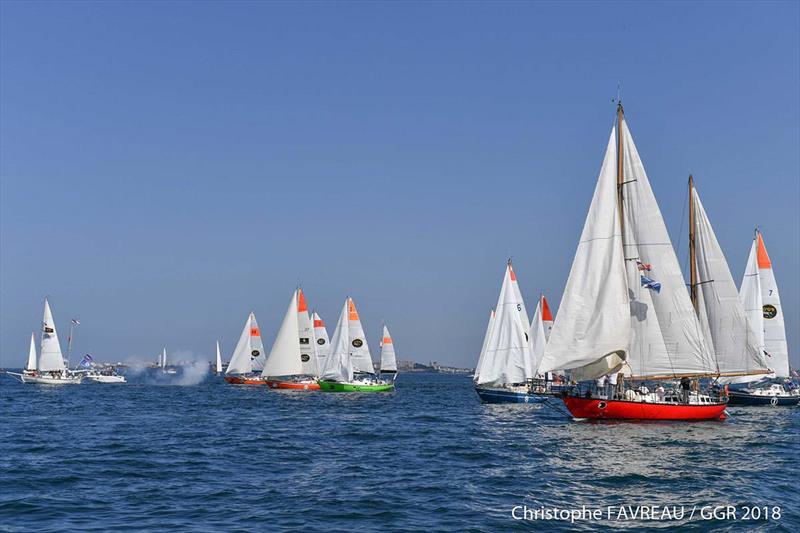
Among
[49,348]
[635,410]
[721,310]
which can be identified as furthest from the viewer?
[49,348]

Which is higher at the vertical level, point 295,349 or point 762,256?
point 762,256

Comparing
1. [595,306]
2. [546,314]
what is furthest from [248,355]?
[595,306]

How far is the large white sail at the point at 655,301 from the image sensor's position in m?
46.5

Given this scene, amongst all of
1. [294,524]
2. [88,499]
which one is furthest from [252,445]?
[294,524]

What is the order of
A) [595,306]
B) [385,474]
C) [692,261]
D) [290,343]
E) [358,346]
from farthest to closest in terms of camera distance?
1. [290,343]
2. [358,346]
3. [692,261]
4. [595,306]
5. [385,474]

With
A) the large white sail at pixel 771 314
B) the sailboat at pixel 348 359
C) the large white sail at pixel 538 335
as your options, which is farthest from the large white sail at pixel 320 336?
the large white sail at pixel 771 314

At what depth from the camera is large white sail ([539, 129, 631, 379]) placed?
4534cm

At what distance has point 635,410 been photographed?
4341 cm

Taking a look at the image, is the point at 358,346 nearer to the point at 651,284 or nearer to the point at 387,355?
the point at 387,355

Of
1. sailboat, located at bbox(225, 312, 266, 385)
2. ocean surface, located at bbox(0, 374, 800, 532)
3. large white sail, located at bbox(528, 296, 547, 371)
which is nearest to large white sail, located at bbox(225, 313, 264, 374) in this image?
sailboat, located at bbox(225, 312, 266, 385)

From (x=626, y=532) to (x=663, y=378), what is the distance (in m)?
28.5

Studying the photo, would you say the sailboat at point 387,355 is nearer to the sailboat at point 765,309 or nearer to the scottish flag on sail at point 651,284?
the sailboat at point 765,309

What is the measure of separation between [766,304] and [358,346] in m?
43.2

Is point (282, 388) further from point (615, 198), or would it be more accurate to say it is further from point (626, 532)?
point (626, 532)
